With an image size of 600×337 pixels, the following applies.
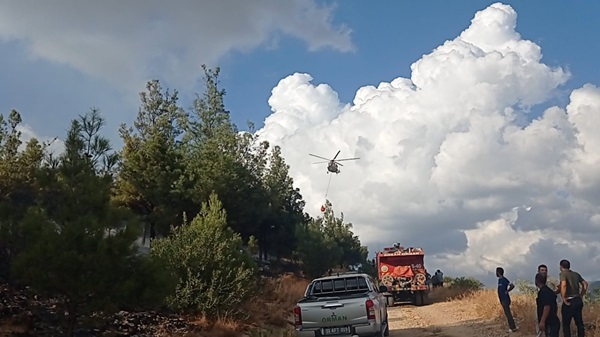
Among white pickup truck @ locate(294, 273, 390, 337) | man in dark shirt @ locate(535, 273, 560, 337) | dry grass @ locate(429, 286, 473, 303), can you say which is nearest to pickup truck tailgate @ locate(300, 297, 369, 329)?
white pickup truck @ locate(294, 273, 390, 337)

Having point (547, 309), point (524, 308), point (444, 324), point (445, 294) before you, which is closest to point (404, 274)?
point (445, 294)

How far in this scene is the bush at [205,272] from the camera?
57.4ft

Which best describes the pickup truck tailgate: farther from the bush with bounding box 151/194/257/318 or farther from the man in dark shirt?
the bush with bounding box 151/194/257/318

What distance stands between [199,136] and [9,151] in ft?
59.9

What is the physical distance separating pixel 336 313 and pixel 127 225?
528 centimetres

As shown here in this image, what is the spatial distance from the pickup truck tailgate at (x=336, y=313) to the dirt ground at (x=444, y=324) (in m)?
5.11

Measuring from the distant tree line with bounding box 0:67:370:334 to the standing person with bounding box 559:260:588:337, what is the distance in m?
7.77

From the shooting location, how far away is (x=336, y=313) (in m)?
13.9

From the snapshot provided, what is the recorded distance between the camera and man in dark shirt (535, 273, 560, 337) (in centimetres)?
1234

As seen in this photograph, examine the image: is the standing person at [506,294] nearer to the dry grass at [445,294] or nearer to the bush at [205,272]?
the bush at [205,272]

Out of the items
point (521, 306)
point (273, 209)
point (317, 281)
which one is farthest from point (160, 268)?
point (273, 209)

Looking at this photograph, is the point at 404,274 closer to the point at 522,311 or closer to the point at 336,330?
the point at 522,311

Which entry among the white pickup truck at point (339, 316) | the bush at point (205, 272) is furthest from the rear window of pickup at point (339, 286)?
the bush at point (205, 272)

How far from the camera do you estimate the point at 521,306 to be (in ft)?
66.6
